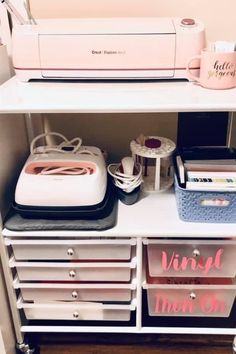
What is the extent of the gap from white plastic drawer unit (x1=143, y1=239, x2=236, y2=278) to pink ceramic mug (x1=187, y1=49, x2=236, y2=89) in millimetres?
421

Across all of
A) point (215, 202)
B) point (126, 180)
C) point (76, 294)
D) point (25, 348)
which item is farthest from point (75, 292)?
point (215, 202)

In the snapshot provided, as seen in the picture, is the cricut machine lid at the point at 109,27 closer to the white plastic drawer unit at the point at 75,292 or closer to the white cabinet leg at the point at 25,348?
the white plastic drawer unit at the point at 75,292

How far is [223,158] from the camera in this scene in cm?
111

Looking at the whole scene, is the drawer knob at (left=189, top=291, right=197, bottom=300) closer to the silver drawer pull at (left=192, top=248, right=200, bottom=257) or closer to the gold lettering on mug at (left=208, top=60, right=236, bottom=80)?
the silver drawer pull at (left=192, top=248, right=200, bottom=257)

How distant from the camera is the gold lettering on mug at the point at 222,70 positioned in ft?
2.99

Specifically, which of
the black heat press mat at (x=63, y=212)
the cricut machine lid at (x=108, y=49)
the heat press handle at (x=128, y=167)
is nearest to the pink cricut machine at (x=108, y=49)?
the cricut machine lid at (x=108, y=49)

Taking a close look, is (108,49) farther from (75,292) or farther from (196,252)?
(75,292)

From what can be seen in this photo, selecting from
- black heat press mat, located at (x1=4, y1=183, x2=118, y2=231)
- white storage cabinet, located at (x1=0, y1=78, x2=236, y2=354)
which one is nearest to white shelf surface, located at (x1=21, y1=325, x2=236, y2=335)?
white storage cabinet, located at (x1=0, y1=78, x2=236, y2=354)

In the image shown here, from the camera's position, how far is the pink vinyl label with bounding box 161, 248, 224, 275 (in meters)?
1.03

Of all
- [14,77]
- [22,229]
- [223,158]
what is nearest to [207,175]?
[223,158]

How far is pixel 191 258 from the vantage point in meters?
1.03

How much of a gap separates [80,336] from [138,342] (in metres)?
0.20

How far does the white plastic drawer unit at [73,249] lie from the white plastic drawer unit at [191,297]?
0.14 meters

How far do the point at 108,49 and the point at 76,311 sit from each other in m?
0.77
